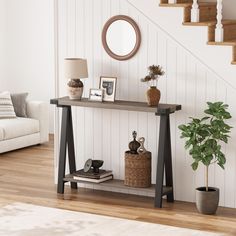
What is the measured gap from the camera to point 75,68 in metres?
6.98

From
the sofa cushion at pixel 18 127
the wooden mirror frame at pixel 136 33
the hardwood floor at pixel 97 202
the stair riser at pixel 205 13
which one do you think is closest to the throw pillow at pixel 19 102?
the sofa cushion at pixel 18 127

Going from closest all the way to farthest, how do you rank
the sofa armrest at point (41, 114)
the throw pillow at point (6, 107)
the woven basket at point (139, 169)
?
the woven basket at point (139, 169) < the throw pillow at point (6, 107) < the sofa armrest at point (41, 114)

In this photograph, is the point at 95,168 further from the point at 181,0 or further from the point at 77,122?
the point at 181,0

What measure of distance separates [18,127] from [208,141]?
10.9 feet

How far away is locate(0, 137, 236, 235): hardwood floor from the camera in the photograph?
6344 mm

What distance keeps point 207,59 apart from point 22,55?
437cm

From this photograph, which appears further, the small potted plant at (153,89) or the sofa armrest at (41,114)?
the sofa armrest at (41,114)

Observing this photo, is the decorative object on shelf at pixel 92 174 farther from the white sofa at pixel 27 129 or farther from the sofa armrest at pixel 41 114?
the sofa armrest at pixel 41 114

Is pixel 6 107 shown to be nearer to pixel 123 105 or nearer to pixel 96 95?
pixel 96 95

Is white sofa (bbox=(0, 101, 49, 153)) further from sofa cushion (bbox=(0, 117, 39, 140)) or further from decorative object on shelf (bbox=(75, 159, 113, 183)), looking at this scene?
decorative object on shelf (bbox=(75, 159, 113, 183))

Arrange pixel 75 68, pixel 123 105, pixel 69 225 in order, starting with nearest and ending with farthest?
pixel 69 225
pixel 123 105
pixel 75 68

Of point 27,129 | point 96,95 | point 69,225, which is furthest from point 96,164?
point 27,129

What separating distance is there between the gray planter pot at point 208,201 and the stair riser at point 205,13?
150 cm

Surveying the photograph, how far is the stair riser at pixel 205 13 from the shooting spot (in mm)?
6730
